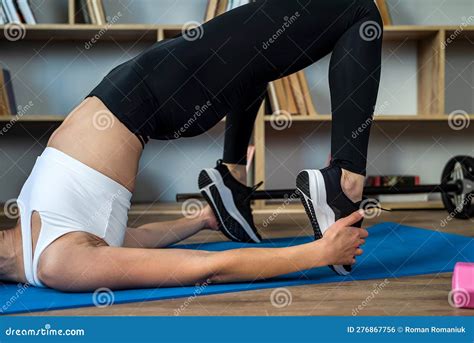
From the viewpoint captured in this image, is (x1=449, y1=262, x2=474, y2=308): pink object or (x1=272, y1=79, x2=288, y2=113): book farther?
(x1=272, y1=79, x2=288, y2=113): book

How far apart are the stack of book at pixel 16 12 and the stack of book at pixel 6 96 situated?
0.27 m

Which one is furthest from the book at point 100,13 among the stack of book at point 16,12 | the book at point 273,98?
the book at point 273,98

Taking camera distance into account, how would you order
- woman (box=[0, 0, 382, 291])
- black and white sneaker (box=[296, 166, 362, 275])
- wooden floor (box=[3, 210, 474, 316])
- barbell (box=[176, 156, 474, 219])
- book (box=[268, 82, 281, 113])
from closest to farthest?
1. wooden floor (box=[3, 210, 474, 316])
2. woman (box=[0, 0, 382, 291])
3. black and white sneaker (box=[296, 166, 362, 275])
4. barbell (box=[176, 156, 474, 219])
5. book (box=[268, 82, 281, 113])

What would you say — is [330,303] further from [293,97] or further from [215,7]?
[215,7]

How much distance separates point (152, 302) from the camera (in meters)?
1.31

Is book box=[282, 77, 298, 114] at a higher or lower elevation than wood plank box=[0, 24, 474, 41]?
lower

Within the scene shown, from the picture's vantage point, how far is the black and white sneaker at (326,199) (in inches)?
58.2

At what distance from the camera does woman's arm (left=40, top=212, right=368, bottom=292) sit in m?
1.32

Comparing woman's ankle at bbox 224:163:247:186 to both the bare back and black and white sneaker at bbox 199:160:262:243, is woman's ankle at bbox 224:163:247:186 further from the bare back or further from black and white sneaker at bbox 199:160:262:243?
the bare back

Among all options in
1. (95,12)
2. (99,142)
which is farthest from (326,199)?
(95,12)

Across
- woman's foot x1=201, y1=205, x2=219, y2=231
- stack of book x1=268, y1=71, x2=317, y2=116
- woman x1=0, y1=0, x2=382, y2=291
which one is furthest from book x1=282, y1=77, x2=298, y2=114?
woman x1=0, y1=0, x2=382, y2=291

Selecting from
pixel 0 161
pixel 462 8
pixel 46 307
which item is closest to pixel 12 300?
pixel 46 307

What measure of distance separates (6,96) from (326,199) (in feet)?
7.75

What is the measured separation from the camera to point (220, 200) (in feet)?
6.56
